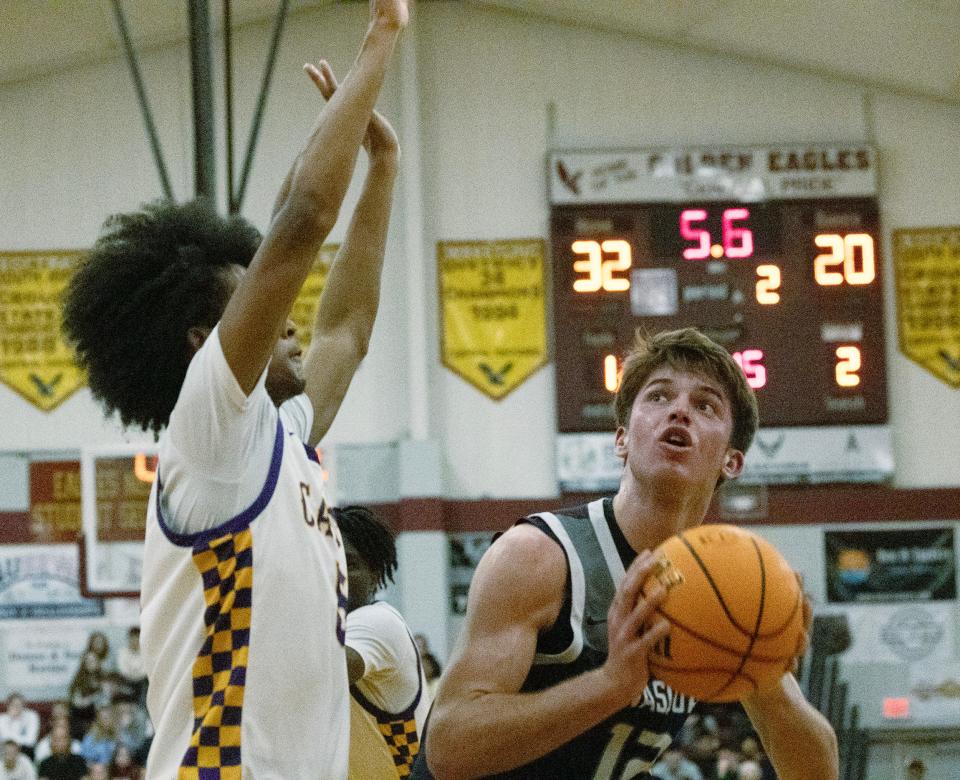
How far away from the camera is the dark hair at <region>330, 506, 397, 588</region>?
15.0 feet

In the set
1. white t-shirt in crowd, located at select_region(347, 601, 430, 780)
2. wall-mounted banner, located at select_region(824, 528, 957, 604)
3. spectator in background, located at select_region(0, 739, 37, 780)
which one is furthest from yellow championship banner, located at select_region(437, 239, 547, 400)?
white t-shirt in crowd, located at select_region(347, 601, 430, 780)

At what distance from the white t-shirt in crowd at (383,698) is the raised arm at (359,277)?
2.62 ft

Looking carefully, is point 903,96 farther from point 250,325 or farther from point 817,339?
point 250,325

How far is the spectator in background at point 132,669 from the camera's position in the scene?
44.7ft

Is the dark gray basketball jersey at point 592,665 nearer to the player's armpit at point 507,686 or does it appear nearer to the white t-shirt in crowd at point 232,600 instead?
the player's armpit at point 507,686

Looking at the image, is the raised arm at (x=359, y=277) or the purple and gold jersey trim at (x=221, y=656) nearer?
the purple and gold jersey trim at (x=221, y=656)

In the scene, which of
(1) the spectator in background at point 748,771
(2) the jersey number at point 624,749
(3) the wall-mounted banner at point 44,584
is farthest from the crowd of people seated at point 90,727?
(2) the jersey number at point 624,749

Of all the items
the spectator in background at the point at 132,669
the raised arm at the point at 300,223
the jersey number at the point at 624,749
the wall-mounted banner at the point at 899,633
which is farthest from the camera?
the wall-mounted banner at the point at 899,633

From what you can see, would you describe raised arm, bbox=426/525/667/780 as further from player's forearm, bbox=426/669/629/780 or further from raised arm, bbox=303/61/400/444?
raised arm, bbox=303/61/400/444

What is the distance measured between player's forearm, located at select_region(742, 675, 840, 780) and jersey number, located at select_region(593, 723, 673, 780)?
31cm

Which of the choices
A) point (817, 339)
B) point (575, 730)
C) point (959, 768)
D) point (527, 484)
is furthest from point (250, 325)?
point (959, 768)

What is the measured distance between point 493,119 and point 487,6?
1.07 m

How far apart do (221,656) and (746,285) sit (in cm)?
A: 1044

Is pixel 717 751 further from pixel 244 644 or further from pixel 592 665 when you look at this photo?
pixel 244 644
